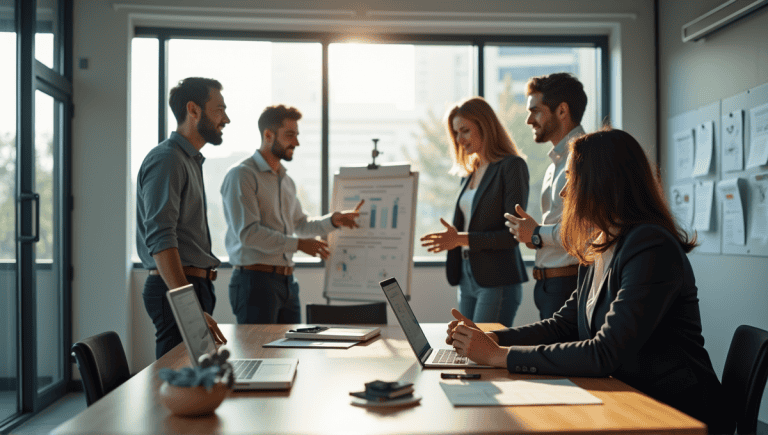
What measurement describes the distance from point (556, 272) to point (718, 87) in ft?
6.51

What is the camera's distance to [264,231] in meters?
3.28

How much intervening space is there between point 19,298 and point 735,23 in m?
4.56

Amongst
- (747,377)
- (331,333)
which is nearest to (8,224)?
(331,333)

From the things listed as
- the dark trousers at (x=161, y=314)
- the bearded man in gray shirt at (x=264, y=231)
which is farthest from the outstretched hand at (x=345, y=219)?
the dark trousers at (x=161, y=314)

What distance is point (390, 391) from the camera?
1.37 metres

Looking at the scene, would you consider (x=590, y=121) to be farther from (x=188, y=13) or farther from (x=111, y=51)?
(x=111, y=51)

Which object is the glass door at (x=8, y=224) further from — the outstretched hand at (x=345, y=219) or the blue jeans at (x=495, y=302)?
the blue jeans at (x=495, y=302)

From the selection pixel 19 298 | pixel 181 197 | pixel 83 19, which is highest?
pixel 83 19

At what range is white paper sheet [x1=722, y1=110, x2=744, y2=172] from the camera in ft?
11.8

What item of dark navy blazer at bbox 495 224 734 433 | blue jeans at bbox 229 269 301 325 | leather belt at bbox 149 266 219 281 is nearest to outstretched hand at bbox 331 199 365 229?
blue jeans at bbox 229 269 301 325

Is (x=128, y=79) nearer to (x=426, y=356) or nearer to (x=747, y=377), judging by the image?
(x=426, y=356)

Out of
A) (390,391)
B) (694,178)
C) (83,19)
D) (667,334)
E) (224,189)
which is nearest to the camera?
(390,391)

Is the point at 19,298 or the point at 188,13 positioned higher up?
the point at 188,13

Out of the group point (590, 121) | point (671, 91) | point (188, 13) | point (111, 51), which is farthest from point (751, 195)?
point (111, 51)
